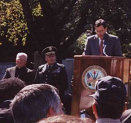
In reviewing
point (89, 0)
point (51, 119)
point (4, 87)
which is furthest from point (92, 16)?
point (51, 119)

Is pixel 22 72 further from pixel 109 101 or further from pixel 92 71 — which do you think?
pixel 109 101

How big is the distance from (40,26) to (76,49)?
9.67 m

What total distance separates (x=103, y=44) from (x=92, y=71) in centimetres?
71

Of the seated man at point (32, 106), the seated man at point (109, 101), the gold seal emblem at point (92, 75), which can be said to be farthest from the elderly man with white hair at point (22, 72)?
the seated man at point (32, 106)

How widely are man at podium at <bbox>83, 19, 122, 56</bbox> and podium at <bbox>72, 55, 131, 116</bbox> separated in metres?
0.44

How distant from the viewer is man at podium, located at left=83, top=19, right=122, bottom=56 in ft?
22.1

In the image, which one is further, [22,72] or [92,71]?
[22,72]

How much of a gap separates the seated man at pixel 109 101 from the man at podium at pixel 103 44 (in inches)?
144

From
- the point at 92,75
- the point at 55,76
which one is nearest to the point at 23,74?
the point at 55,76

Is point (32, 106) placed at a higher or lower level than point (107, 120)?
higher

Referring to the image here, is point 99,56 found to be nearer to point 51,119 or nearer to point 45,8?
point 51,119

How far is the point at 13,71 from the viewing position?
8430 mm

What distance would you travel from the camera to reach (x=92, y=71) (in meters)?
6.27

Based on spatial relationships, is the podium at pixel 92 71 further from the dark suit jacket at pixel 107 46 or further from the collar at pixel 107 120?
the collar at pixel 107 120
